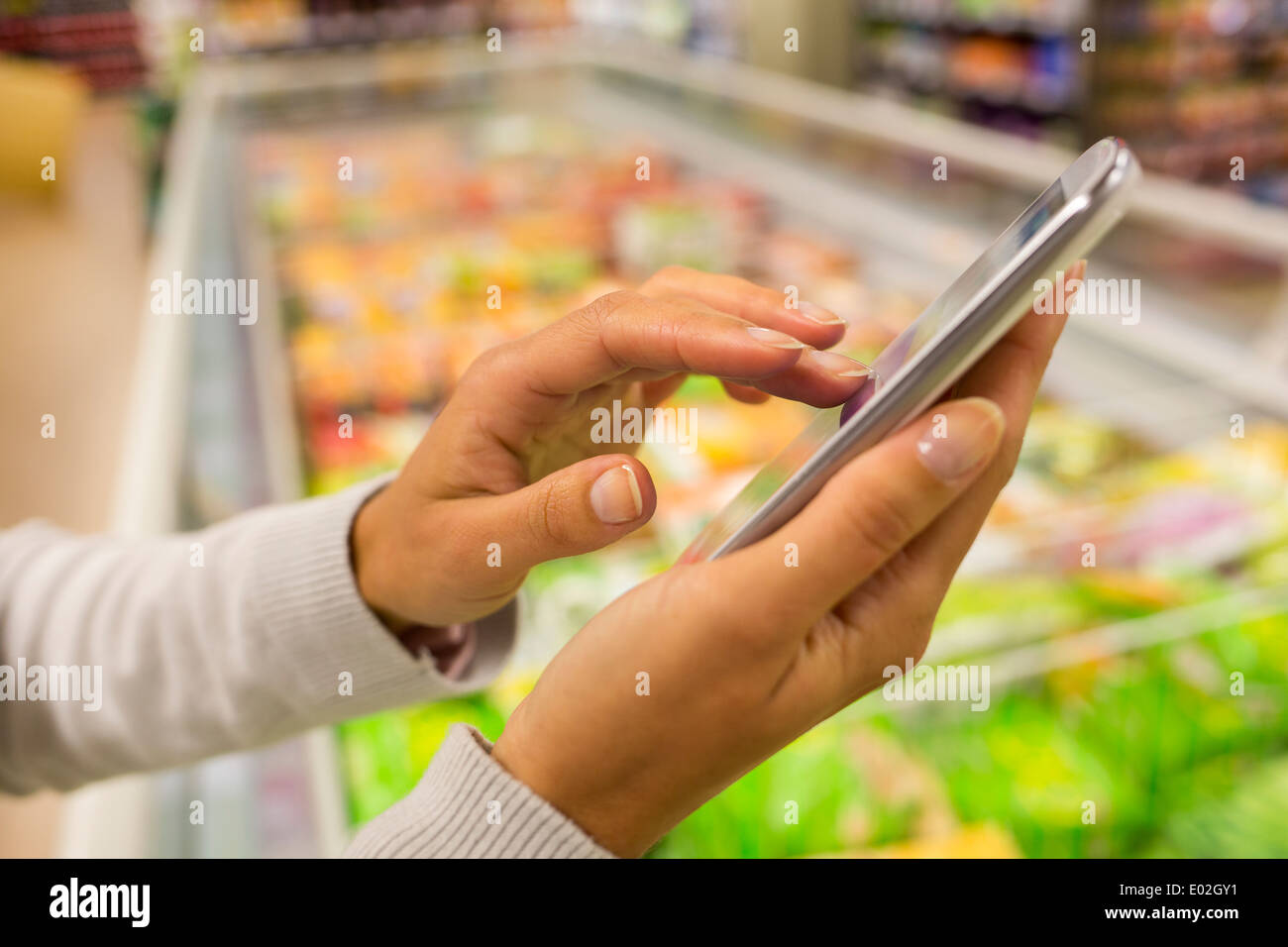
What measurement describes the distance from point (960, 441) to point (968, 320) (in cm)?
6

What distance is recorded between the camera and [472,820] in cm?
63

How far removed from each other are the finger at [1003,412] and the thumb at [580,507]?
0.56 feet

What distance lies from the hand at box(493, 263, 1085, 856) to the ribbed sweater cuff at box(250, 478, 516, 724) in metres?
0.27

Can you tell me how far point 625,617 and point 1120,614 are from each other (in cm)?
130

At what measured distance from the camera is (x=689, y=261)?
9.36 feet

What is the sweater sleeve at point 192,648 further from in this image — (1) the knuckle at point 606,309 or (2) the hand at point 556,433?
(1) the knuckle at point 606,309

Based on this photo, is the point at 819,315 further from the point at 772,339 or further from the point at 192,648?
the point at 192,648
